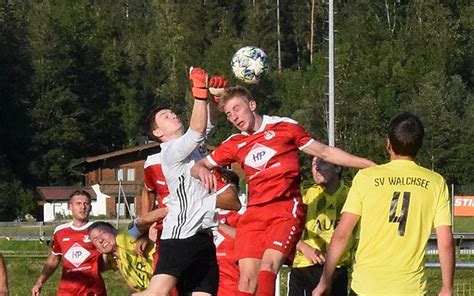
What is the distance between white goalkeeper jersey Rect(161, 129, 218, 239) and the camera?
29.8 feet

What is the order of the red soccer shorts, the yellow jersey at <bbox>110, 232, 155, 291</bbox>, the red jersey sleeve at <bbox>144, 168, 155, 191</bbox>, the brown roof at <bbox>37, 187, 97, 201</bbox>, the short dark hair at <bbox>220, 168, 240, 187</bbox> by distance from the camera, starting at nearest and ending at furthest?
the red soccer shorts
the short dark hair at <bbox>220, 168, 240, 187</bbox>
the red jersey sleeve at <bbox>144, 168, 155, 191</bbox>
the yellow jersey at <bbox>110, 232, 155, 291</bbox>
the brown roof at <bbox>37, 187, 97, 201</bbox>

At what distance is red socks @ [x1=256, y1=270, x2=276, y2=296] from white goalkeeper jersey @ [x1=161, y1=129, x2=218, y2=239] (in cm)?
56

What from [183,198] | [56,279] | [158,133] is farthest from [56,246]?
[56,279]

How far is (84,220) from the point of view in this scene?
12.7 meters

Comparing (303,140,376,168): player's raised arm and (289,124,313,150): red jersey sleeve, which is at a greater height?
(289,124,313,150): red jersey sleeve

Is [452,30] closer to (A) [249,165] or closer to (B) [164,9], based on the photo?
(B) [164,9]

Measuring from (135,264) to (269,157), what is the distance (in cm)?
198

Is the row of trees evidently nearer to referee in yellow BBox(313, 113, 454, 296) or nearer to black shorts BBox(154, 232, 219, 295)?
black shorts BBox(154, 232, 219, 295)

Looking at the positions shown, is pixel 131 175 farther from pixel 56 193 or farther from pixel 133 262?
pixel 133 262

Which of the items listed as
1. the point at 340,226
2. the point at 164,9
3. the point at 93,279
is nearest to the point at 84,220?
the point at 93,279

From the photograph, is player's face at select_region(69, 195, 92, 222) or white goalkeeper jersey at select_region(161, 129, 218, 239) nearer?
white goalkeeper jersey at select_region(161, 129, 218, 239)

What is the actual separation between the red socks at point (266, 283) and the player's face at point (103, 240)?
2184 millimetres

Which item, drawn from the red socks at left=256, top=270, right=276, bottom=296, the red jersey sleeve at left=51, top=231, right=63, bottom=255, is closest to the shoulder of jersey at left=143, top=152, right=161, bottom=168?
the red socks at left=256, top=270, right=276, bottom=296

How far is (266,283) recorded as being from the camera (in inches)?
354
